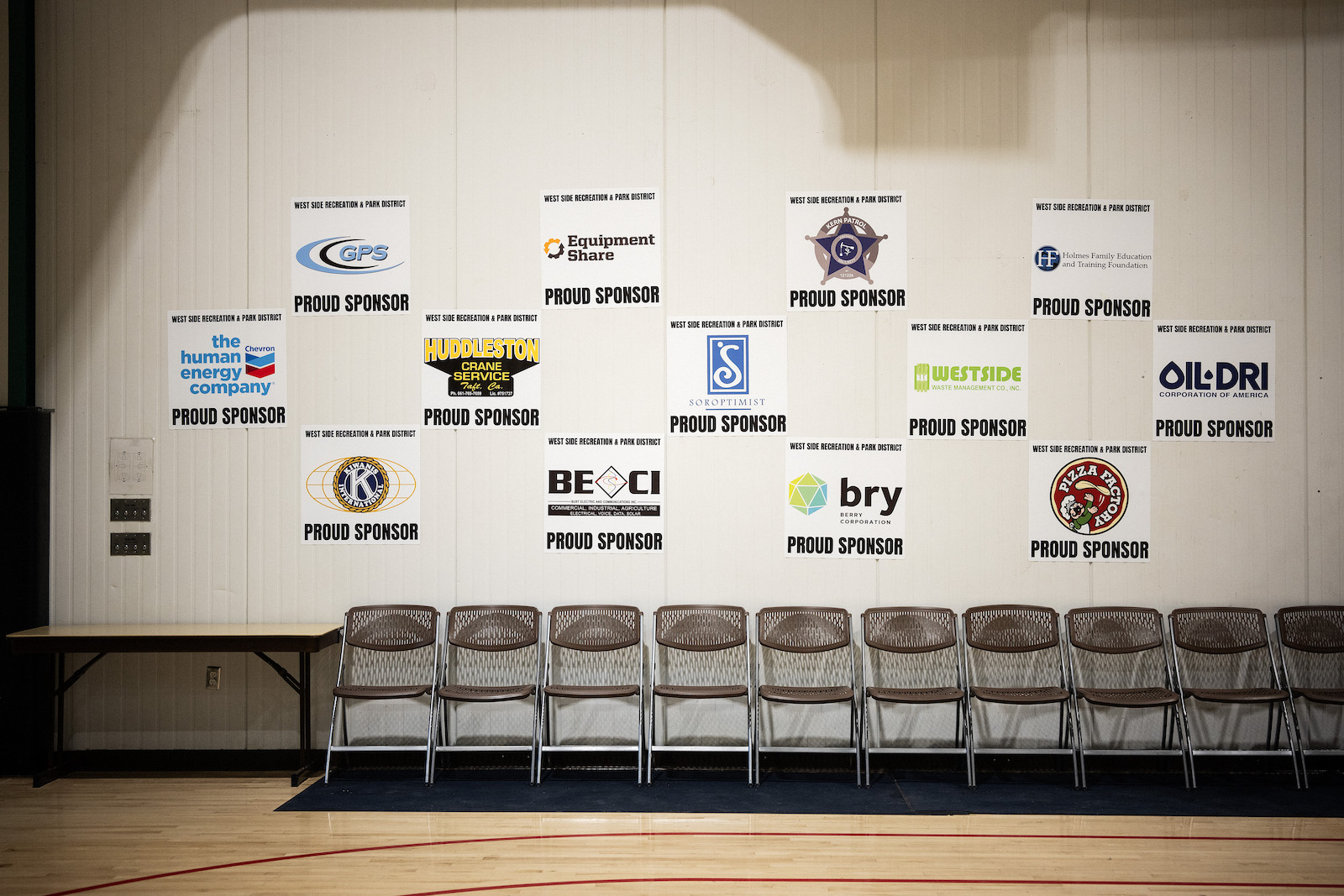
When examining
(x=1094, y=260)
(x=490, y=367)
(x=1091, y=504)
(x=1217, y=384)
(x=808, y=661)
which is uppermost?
(x=1094, y=260)

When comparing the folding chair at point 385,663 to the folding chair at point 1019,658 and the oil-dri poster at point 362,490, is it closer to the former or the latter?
the oil-dri poster at point 362,490

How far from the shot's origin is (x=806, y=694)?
16.2 feet

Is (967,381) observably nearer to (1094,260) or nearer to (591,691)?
(1094,260)

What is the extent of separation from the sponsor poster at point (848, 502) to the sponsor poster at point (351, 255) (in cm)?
284

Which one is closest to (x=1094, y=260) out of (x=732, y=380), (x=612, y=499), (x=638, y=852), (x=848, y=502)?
(x=848, y=502)

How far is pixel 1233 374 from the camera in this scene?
17.7ft

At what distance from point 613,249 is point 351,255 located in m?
1.71

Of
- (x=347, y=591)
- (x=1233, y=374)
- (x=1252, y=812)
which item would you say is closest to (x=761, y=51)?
(x=1233, y=374)

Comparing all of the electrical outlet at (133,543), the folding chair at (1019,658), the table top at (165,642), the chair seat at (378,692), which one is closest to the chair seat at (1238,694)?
the folding chair at (1019,658)

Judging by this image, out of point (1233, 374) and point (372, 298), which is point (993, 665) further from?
point (372, 298)

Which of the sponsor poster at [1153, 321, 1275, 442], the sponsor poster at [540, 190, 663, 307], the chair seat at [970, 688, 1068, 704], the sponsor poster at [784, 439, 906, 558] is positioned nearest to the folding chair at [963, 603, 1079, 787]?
the chair seat at [970, 688, 1068, 704]

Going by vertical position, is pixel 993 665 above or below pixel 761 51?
below

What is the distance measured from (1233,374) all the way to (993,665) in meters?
2.41

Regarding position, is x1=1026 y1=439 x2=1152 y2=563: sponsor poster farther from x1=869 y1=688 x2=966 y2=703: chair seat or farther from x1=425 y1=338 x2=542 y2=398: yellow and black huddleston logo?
x1=425 y1=338 x2=542 y2=398: yellow and black huddleston logo
